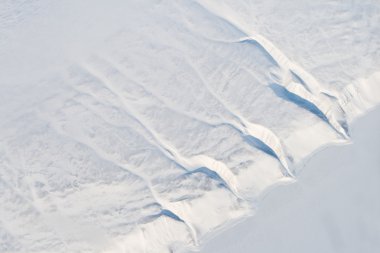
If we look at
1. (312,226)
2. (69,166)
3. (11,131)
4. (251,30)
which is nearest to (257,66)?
(251,30)

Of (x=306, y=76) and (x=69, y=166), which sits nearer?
(x=69, y=166)

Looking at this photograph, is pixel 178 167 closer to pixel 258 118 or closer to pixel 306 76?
pixel 258 118

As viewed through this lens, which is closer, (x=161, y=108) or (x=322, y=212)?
(x=322, y=212)

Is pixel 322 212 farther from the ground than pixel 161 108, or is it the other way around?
pixel 161 108
